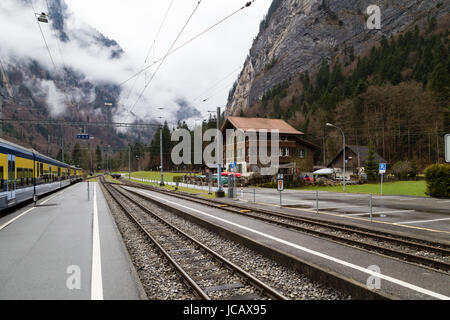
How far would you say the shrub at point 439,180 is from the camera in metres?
22.4

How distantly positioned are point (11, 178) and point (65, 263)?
32.2 feet

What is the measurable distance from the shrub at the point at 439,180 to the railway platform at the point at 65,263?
75.5ft

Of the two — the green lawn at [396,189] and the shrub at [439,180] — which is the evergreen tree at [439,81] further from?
the shrub at [439,180]

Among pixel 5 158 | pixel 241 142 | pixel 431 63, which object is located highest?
pixel 431 63

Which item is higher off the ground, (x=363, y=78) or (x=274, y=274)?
(x=363, y=78)

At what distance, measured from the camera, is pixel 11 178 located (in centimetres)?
1445

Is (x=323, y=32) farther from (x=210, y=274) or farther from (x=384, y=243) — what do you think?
(x=210, y=274)

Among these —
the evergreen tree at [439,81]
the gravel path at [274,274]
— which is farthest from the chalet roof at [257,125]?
the gravel path at [274,274]

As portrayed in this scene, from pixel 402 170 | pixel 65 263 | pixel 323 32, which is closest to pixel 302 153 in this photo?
pixel 402 170
